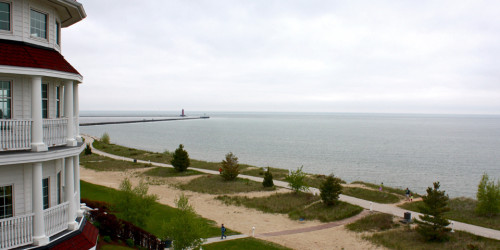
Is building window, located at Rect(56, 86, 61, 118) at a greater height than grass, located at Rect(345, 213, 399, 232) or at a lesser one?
greater

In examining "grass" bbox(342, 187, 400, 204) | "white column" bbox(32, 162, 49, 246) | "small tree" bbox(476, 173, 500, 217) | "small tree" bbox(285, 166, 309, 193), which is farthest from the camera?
"small tree" bbox(285, 166, 309, 193)

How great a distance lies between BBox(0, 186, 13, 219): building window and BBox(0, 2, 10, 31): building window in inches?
206

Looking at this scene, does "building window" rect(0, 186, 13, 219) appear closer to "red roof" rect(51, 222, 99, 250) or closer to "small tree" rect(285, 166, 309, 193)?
"red roof" rect(51, 222, 99, 250)

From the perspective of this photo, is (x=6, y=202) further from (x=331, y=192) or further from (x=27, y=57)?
(x=331, y=192)

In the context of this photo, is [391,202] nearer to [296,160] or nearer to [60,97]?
[60,97]

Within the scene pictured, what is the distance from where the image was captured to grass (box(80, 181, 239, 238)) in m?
21.9

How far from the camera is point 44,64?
404 inches

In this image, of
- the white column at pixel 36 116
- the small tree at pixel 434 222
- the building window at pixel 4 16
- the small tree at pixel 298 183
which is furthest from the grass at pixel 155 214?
the small tree at pixel 434 222

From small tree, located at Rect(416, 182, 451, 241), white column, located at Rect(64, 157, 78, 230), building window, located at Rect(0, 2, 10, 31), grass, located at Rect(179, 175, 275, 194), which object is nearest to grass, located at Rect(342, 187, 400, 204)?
small tree, located at Rect(416, 182, 451, 241)

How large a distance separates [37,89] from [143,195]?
1245cm

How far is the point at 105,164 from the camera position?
163 ft

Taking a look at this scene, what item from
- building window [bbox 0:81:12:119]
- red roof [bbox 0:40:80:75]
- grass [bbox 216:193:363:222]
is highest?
red roof [bbox 0:40:80:75]

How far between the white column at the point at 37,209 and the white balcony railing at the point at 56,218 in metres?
0.39

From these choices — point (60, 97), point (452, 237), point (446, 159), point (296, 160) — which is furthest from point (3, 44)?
point (446, 159)
